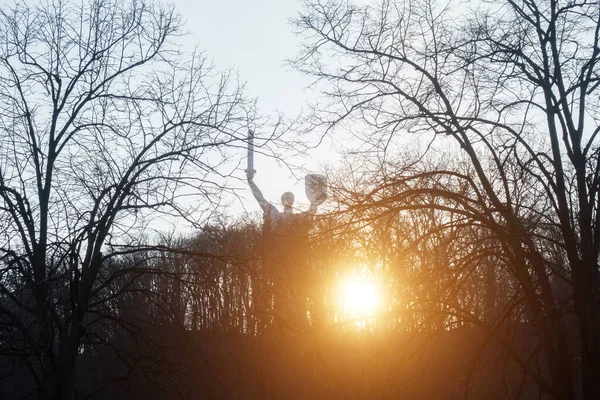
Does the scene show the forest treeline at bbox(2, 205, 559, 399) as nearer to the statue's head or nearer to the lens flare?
the lens flare

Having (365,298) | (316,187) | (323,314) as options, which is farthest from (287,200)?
(323,314)

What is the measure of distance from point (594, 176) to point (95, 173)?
6.79 metres

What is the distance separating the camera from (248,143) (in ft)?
33.9

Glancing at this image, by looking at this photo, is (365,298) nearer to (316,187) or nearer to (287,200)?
(316,187)

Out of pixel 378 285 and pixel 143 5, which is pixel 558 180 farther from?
pixel 143 5

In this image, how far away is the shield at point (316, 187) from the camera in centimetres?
871

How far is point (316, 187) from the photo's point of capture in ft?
29.0

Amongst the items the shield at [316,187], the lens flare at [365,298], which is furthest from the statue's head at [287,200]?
the lens flare at [365,298]

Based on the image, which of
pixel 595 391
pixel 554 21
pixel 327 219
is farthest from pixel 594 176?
pixel 327 219

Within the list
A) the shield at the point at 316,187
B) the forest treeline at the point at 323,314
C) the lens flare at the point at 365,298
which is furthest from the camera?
the lens flare at the point at 365,298

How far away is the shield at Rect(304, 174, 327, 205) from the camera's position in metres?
8.71

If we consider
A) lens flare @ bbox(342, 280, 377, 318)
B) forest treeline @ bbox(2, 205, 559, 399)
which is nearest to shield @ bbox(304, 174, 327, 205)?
forest treeline @ bbox(2, 205, 559, 399)

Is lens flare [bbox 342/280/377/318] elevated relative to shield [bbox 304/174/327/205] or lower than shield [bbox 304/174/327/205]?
lower

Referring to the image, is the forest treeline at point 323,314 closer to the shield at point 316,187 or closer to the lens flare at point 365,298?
the lens flare at point 365,298
